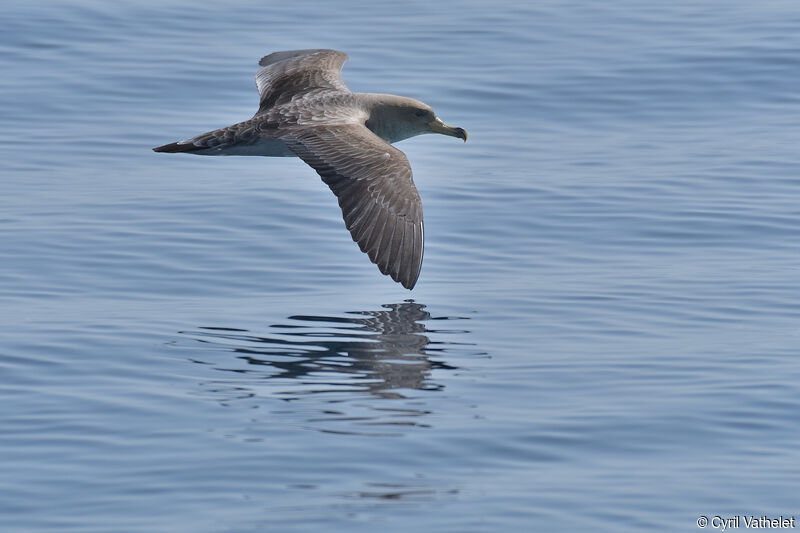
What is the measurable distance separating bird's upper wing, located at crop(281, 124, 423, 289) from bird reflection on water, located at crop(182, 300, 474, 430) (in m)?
0.47

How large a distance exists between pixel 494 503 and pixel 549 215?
6435 mm

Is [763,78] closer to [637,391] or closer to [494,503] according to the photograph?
[637,391]

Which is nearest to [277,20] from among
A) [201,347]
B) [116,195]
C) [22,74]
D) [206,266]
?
[22,74]

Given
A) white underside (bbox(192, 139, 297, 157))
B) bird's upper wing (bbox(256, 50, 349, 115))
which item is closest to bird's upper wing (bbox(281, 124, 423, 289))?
white underside (bbox(192, 139, 297, 157))

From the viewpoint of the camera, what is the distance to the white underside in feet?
34.0

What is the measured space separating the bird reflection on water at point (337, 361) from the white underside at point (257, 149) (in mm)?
1580

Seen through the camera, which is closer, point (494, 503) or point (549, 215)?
point (494, 503)

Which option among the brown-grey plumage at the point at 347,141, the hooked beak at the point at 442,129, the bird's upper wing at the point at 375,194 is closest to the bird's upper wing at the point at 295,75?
the brown-grey plumage at the point at 347,141

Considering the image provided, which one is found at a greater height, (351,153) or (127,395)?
(351,153)

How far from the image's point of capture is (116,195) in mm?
12625

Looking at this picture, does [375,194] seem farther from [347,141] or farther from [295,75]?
[295,75]

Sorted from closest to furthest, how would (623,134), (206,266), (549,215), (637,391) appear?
(637,391) → (206,266) → (549,215) → (623,134)

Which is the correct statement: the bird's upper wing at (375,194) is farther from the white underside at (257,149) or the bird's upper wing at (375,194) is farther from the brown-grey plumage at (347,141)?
the white underside at (257,149)

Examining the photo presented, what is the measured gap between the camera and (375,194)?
366 inches
